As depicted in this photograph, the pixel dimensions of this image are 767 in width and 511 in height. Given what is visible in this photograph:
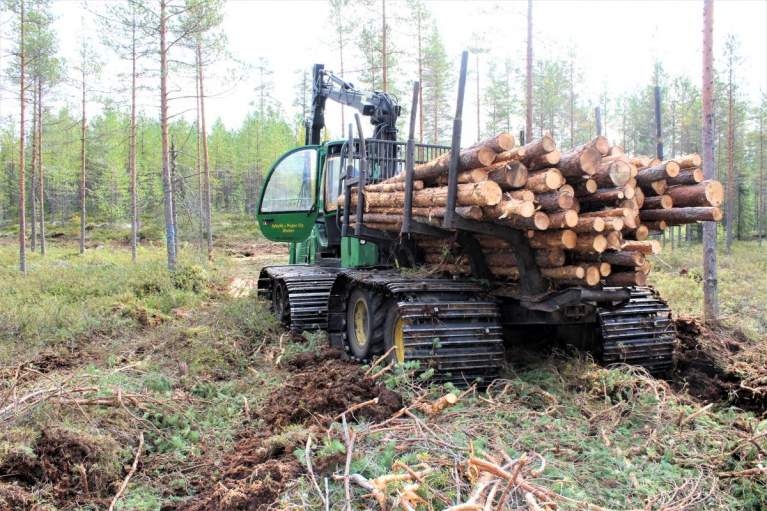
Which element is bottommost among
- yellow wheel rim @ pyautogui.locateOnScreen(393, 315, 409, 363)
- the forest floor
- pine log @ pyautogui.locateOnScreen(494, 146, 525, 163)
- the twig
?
the twig

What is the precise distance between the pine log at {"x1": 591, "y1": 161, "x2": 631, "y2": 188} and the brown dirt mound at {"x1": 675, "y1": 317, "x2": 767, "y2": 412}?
2.10 meters

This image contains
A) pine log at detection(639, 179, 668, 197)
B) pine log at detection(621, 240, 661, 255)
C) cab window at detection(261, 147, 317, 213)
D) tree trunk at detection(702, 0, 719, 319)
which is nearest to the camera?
pine log at detection(621, 240, 661, 255)

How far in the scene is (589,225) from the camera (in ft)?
13.1

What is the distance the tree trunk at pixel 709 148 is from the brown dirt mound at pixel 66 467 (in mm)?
7999

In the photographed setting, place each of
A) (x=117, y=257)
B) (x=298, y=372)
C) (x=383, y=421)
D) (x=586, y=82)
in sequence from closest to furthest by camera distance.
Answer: (x=383, y=421), (x=298, y=372), (x=117, y=257), (x=586, y=82)

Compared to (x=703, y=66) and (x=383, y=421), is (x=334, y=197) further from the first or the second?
(x=703, y=66)

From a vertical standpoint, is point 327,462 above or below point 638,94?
below

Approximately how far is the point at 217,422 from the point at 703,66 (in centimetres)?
904

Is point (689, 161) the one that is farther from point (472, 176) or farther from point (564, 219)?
point (472, 176)

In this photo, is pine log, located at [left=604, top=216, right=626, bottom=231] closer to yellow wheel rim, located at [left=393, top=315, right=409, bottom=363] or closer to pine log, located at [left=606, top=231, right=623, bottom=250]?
pine log, located at [left=606, top=231, right=623, bottom=250]

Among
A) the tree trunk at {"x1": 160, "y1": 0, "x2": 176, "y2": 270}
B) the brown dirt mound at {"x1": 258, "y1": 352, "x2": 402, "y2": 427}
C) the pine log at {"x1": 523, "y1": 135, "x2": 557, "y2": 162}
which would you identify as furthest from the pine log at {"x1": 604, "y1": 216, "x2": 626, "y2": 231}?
the tree trunk at {"x1": 160, "y1": 0, "x2": 176, "y2": 270}

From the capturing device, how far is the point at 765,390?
446 centimetres

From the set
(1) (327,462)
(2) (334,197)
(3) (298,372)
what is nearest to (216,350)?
(3) (298,372)

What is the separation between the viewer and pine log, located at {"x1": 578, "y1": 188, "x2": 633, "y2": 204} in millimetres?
4020
